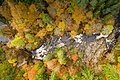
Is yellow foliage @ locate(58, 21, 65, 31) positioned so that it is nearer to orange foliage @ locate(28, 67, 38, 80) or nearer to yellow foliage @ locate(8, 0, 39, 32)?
yellow foliage @ locate(8, 0, 39, 32)

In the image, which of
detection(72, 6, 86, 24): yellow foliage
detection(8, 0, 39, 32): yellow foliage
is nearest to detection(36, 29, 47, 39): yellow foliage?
detection(8, 0, 39, 32): yellow foliage

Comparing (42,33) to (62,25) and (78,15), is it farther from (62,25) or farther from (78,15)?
(78,15)

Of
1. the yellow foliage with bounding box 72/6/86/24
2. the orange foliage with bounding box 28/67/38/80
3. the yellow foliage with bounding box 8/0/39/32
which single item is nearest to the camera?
the yellow foliage with bounding box 72/6/86/24

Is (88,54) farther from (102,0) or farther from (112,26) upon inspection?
(102,0)

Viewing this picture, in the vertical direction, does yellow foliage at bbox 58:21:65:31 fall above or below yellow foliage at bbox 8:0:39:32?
below

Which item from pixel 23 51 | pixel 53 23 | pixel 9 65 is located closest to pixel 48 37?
pixel 53 23

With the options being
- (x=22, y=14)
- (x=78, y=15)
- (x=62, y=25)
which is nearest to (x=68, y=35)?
(x=62, y=25)

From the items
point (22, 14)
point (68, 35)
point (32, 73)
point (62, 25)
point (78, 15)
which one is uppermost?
point (22, 14)

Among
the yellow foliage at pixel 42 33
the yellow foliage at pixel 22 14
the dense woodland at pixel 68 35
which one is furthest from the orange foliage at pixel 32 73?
the yellow foliage at pixel 22 14

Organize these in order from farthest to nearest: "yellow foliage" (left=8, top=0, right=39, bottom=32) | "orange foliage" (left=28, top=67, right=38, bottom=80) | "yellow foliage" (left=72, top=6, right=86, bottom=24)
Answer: "orange foliage" (left=28, top=67, right=38, bottom=80) < "yellow foliage" (left=8, top=0, right=39, bottom=32) < "yellow foliage" (left=72, top=6, right=86, bottom=24)

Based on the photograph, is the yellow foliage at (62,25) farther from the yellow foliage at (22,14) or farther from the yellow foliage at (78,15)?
the yellow foliage at (22,14)

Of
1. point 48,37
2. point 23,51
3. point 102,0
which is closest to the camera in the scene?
point 102,0
